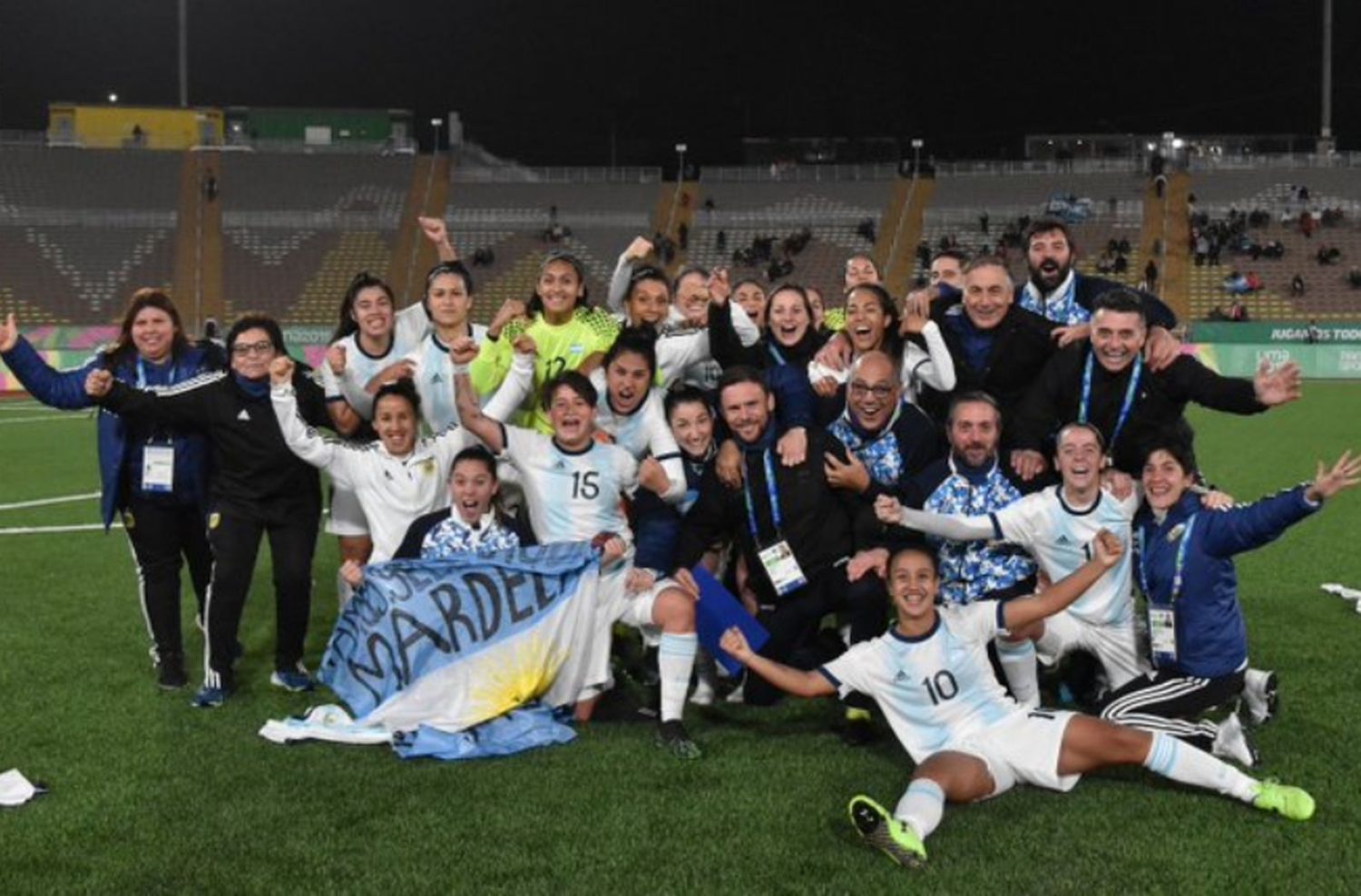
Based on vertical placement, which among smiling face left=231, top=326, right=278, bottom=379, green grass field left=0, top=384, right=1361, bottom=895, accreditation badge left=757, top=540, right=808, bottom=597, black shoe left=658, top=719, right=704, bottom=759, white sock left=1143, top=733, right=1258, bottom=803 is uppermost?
smiling face left=231, top=326, right=278, bottom=379

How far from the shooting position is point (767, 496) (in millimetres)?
5160

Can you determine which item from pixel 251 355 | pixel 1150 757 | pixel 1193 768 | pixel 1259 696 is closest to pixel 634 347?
pixel 251 355

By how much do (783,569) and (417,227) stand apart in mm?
36642

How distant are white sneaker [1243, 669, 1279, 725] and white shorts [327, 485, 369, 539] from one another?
12.7 feet

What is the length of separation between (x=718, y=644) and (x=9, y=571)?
565 cm

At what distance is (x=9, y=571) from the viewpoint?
323 inches

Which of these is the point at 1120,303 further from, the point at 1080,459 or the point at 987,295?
the point at 1080,459

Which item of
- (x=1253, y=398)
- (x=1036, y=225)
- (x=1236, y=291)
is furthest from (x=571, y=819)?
(x=1236, y=291)

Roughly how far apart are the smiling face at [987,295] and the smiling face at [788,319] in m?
0.82

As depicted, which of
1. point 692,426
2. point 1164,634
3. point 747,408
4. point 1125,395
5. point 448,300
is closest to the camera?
point 1164,634

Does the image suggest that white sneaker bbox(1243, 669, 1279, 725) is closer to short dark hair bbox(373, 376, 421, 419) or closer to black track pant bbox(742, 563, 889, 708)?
black track pant bbox(742, 563, 889, 708)

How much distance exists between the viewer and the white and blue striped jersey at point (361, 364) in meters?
5.87

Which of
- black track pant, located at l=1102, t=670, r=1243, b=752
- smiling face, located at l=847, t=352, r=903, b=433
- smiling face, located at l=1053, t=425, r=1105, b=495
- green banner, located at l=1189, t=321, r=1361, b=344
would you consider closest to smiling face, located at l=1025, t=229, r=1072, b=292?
smiling face, located at l=847, t=352, r=903, b=433

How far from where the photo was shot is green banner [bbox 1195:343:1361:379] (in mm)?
28047
